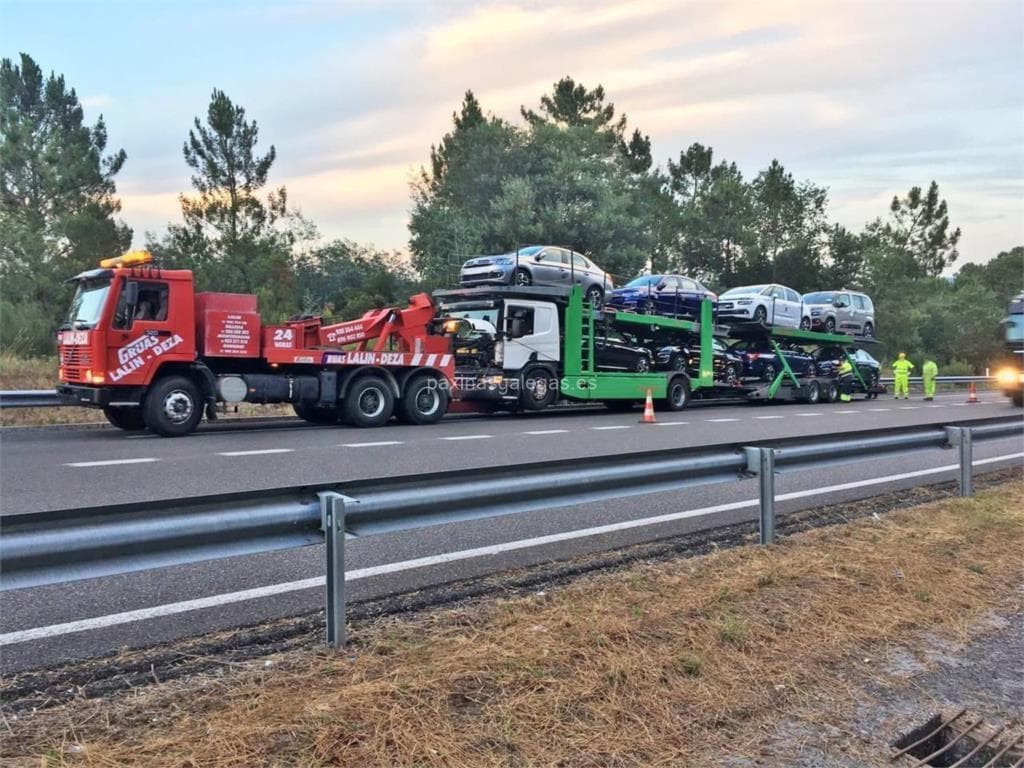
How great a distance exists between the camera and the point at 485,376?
17.8 meters

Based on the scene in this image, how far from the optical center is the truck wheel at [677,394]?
21.5m

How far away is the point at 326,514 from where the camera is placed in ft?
12.2

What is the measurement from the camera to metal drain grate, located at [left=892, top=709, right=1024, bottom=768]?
2908 millimetres

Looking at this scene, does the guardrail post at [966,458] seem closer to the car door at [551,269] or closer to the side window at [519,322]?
the side window at [519,322]

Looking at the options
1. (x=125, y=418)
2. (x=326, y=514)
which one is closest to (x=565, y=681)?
(x=326, y=514)

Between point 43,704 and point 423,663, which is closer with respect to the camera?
point 43,704

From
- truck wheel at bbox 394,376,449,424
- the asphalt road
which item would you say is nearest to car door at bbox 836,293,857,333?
the asphalt road

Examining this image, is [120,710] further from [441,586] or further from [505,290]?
[505,290]

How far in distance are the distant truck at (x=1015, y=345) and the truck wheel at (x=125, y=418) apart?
73.0 feet

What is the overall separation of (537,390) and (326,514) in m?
14.8

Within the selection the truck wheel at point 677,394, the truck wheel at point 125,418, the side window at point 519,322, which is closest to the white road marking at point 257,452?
the truck wheel at point 125,418

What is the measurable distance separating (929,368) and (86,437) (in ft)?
86.6

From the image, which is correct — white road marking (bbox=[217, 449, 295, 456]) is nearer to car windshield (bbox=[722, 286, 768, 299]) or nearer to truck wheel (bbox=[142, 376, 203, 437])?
truck wheel (bbox=[142, 376, 203, 437])

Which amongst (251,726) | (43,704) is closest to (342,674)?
(251,726)
